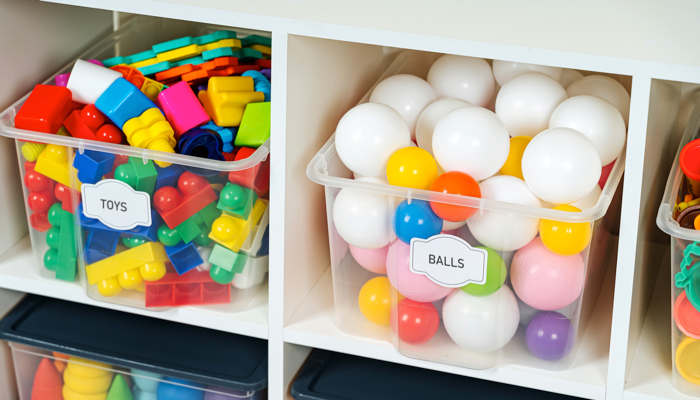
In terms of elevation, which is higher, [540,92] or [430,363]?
[540,92]

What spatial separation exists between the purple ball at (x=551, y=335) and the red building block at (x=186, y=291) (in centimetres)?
42

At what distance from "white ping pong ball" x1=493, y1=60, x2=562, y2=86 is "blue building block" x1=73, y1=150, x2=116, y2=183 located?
570 millimetres

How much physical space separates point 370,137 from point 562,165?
229 mm

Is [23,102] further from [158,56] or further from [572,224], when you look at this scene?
[572,224]

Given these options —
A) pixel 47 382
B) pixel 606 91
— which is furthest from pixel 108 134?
pixel 606 91

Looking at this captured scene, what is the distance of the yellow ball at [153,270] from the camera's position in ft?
3.16

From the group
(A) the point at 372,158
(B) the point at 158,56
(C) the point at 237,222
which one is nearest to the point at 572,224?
(A) the point at 372,158

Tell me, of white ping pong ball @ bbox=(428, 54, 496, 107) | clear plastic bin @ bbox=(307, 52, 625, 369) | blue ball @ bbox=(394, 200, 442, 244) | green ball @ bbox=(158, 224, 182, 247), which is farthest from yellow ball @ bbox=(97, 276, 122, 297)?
white ping pong ball @ bbox=(428, 54, 496, 107)

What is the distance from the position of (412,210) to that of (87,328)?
0.57m

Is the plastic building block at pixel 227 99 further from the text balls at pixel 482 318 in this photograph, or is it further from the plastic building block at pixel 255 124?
the text balls at pixel 482 318

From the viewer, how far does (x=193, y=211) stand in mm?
925

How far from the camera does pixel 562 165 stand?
0.77 meters

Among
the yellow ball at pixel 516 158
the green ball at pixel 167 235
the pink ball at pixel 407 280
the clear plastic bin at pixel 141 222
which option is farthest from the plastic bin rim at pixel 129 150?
the yellow ball at pixel 516 158

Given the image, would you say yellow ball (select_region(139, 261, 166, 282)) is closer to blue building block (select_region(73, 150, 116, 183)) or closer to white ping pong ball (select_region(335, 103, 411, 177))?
blue building block (select_region(73, 150, 116, 183))
